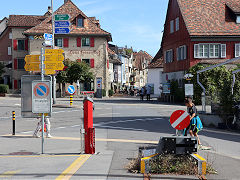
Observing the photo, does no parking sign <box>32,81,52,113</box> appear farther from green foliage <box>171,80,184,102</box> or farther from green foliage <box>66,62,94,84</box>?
green foliage <box>66,62,94,84</box>

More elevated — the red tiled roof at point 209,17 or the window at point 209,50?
the red tiled roof at point 209,17

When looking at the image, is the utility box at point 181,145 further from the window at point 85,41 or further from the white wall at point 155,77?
the white wall at point 155,77

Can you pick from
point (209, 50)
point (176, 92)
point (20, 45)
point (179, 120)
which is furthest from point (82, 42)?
point (179, 120)

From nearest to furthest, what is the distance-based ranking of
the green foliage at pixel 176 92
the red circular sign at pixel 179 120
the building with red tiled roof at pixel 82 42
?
the red circular sign at pixel 179 120, the green foliage at pixel 176 92, the building with red tiled roof at pixel 82 42

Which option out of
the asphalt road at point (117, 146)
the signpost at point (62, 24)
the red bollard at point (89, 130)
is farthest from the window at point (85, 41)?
the red bollard at point (89, 130)

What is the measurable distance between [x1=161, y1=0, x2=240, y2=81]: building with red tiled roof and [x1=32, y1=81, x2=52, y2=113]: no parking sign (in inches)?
1171

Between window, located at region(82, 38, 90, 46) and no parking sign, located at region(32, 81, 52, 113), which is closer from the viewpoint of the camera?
no parking sign, located at region(32, 81, 52, 113)

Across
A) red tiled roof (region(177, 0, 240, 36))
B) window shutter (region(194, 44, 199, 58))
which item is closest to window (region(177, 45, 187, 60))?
window shutter (region(194, 44, 199, 58))

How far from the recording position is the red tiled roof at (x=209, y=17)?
39.8m

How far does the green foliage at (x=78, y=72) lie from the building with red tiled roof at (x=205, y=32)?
12.7 m

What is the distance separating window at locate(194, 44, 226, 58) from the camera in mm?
39656

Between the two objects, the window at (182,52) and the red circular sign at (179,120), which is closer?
the red circular sign at (179,120)

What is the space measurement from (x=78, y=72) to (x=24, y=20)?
55.9 ft

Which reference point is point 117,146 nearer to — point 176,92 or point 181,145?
point 181,145
